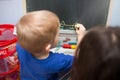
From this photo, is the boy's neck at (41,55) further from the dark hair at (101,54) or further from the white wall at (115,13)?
the white wall at (115,13)

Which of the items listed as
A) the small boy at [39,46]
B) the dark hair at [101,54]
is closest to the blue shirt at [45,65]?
the small boy at [39,46]

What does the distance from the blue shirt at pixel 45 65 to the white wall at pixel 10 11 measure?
1.38 feet

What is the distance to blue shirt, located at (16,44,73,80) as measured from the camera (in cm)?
92

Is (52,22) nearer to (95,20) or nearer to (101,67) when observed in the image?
(101,67)

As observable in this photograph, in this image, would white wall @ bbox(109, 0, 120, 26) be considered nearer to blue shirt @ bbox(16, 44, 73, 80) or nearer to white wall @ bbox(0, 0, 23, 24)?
blue shirt @ bbox(16, 44, 73, 80)

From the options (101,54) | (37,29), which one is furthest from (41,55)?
(101,54)

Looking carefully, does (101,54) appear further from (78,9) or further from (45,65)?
(78,9)

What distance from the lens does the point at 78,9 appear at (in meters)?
1.23

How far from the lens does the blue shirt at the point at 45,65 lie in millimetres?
919

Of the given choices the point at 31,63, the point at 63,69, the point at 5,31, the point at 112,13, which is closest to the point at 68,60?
the point at 63,69

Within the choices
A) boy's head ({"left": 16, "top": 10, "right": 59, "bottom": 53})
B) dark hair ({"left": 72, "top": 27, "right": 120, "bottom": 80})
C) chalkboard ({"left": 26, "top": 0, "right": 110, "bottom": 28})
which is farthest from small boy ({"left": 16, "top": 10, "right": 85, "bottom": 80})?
chalkboard ({"left": 26, "top": 0, "right": 110, "bottom": 28})

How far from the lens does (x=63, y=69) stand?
954mm

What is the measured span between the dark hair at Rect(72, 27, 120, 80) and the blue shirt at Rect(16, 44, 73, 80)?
12.4 inches

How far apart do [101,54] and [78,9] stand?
2.33 ft
